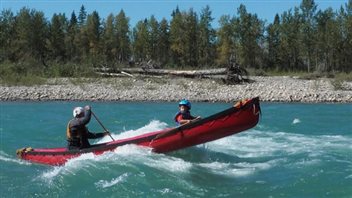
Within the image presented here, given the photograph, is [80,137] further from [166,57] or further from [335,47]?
[166,57]

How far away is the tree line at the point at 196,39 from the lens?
4925cm

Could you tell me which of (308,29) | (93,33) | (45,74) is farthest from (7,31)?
(308,29)

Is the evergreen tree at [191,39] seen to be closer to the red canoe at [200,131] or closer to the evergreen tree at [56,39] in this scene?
the evergreen tree at [56,39]

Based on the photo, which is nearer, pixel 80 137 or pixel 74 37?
pixel 80 137

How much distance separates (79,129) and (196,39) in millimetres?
45611

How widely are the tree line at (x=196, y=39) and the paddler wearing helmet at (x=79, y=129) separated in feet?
117

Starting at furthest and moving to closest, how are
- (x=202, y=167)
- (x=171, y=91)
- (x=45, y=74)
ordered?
(x=45, y=74)
(x=171, y=91)
(x=202, y=167)

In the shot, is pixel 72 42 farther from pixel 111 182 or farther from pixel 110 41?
pixel 111 182

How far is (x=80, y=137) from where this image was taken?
34.6ft

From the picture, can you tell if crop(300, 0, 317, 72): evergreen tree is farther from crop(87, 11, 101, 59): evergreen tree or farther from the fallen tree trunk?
crop(87, 11, 101, 59): evergreen tree

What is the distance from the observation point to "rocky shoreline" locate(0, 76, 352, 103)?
2398 centimetres

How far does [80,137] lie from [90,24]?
49.1m

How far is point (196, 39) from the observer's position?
55312mm

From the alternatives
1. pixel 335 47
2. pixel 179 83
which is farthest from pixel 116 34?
pixel 179 83
